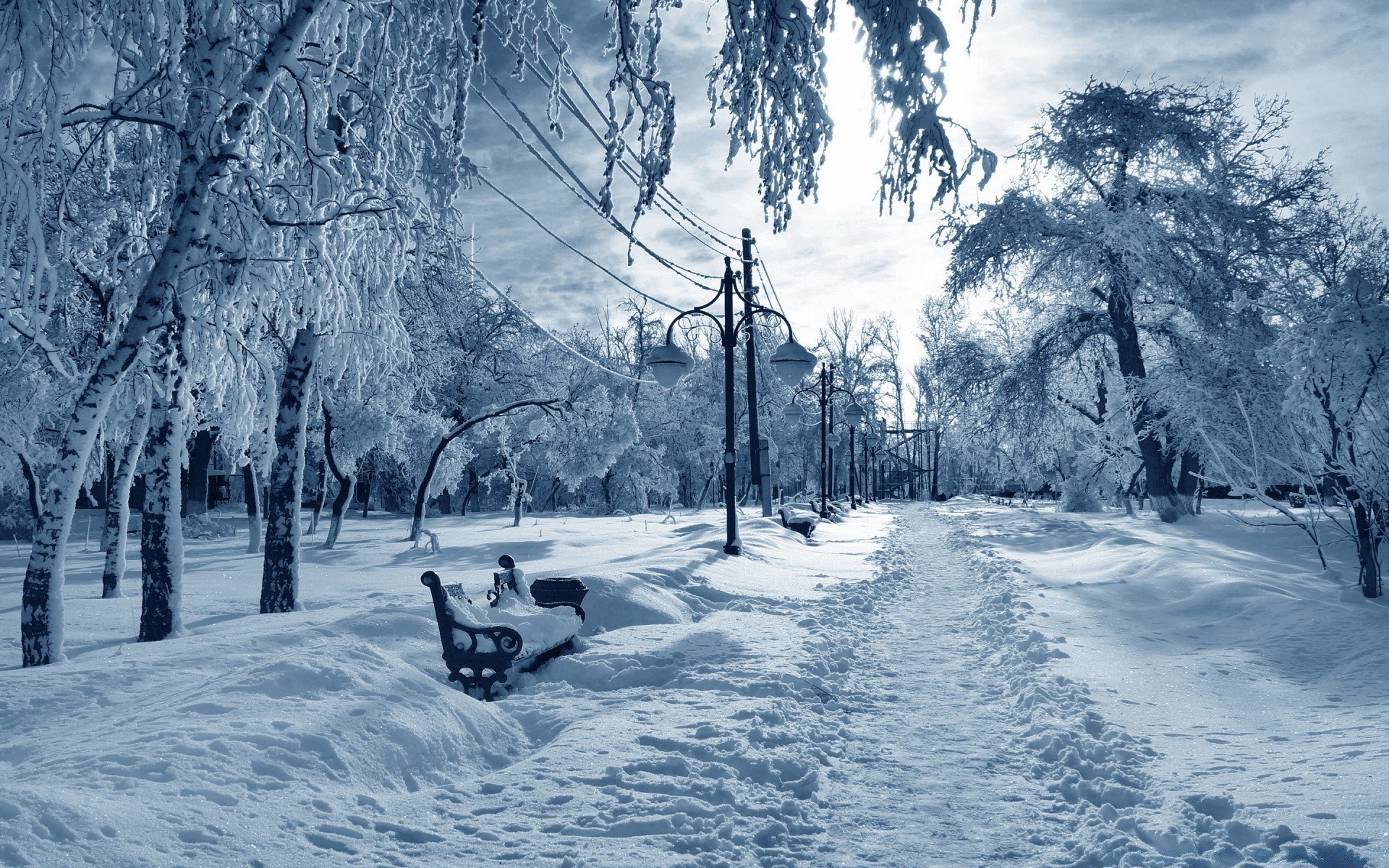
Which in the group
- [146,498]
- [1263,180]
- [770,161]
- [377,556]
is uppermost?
[1263,180]

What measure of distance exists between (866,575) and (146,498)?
33.3 ft

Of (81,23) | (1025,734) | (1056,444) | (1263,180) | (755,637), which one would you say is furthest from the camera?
(1056,444)

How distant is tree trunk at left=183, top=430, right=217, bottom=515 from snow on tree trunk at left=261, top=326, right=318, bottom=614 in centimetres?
2346

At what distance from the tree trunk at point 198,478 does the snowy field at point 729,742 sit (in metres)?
24.8

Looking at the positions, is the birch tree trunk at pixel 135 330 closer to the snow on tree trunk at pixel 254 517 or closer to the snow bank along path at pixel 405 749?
the snow bank along path at pixel 405 749

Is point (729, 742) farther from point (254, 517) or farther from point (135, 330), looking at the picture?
point (254, 517)

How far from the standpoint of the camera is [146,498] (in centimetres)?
877

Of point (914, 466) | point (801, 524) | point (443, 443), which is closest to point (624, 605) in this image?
point (801, 524)

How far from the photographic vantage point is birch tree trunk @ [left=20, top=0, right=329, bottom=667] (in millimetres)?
6734

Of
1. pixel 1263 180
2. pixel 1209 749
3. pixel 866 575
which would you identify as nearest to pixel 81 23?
pixel 1209 749

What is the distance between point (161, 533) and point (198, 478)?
31249mm

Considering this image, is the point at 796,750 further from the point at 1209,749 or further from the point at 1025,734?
the point at 1209,749

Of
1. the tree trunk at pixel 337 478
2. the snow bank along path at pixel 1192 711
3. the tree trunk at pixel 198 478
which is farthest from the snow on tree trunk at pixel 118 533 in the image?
the tree trunk at pixel 198 478

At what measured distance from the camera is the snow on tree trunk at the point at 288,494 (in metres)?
10.9
